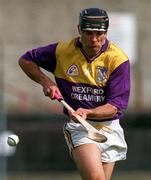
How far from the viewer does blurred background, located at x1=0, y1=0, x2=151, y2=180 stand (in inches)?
714

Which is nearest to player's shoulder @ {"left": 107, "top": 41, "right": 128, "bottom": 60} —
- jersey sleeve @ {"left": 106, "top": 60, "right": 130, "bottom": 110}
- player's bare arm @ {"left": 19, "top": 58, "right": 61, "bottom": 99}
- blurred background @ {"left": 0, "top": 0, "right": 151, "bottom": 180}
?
jersey sleeve @ {"left": 106, "top": 60, "right": 130, "bottom": 110}

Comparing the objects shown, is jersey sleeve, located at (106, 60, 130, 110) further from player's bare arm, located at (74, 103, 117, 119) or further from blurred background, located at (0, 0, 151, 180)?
blurred background, located at (0, 0, 151, 180)

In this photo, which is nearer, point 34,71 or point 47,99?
point 34,71

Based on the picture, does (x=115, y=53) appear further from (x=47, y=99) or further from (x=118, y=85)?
(x=47, y=99)

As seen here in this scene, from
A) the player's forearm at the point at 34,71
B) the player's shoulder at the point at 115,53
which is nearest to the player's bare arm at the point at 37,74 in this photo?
the player's forearm at the point at 34,71

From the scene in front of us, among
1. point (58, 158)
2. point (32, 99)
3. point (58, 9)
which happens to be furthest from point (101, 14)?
point (58, 9)

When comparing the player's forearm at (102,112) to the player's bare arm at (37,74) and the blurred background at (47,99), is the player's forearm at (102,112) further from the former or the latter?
the blurred background at (47,99)

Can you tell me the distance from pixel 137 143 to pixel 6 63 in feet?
22.8

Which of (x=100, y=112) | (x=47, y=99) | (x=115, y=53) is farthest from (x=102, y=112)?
(x=47, y=99)

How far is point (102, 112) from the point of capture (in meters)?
8.94

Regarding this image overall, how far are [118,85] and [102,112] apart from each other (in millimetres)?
299

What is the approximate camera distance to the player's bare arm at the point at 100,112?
348 inches

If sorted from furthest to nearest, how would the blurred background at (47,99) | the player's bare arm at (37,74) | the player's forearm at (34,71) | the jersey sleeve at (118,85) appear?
1. the blurred background at (47,99)
2. the player's forearm at (34,71)
3. the player's bare arm at (37,74)
4. the jersey sleeve at (118,85)

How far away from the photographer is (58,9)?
26.2 meters
